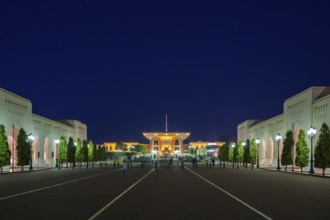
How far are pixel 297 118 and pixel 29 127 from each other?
36578 mm

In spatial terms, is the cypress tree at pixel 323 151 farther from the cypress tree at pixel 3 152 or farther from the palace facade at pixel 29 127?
the palace facade at pixel 29 127

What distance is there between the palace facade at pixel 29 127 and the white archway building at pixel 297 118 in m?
34.4

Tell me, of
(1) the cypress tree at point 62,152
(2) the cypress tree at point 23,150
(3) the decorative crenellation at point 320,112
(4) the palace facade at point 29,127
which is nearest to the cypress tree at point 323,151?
(3) the decorative crenellation at point 320,112

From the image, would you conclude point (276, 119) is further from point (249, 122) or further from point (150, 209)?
point (150, 209)

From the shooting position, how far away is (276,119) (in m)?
83.7

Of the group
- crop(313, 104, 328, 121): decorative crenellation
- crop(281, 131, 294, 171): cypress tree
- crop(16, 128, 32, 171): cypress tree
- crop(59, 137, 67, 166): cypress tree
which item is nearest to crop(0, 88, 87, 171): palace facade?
crop(16, 128, 32, 171): cypress tree

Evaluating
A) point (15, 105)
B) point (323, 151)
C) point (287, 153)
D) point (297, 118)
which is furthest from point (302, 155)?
point (15, 105)

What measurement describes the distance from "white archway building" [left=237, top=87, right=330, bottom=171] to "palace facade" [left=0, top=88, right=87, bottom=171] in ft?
113

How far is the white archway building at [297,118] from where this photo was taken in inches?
2289

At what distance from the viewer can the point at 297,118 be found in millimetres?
68625

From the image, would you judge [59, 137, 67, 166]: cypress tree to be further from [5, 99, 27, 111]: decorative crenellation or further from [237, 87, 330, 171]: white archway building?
[237, 87, 330, 171]: white archway building

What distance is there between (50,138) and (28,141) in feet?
79.9

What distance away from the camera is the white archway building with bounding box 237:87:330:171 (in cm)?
5815

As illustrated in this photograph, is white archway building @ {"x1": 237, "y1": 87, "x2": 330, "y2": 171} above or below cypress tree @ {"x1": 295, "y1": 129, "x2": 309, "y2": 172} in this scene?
above
